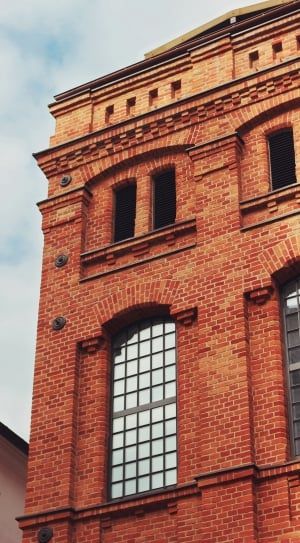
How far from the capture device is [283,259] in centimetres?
1998

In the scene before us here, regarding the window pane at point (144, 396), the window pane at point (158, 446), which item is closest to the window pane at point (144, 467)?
the window pane at point (158, 446)

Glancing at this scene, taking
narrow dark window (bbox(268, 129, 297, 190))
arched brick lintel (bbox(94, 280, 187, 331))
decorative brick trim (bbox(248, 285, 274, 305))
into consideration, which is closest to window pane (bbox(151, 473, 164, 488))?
arched brick lintel (bbox(94, 280, 187, 331))

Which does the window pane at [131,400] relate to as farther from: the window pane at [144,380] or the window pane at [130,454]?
the window pane at [130,454]

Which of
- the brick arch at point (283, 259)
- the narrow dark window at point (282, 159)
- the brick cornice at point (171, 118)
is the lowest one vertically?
the brick arch at point (283, 259)

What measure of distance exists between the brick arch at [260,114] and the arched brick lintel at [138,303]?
3.65 metres

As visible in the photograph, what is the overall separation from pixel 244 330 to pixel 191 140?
5.04 metres

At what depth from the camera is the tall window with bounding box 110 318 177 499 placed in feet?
64.3

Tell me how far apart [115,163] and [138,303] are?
3.88 m

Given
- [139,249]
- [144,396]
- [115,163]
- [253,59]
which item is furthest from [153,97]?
[144,396]

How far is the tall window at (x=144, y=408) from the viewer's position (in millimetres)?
19609

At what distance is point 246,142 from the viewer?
22.3 meters

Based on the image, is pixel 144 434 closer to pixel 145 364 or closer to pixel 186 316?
pixel 145 364

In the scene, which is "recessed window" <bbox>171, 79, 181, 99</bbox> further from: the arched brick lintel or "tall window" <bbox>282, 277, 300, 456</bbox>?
"tall window" <bbox>282, 277, 300, 456</bbox>

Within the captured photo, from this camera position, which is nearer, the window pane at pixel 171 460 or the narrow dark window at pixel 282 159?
the window pane at pixel 171 460
